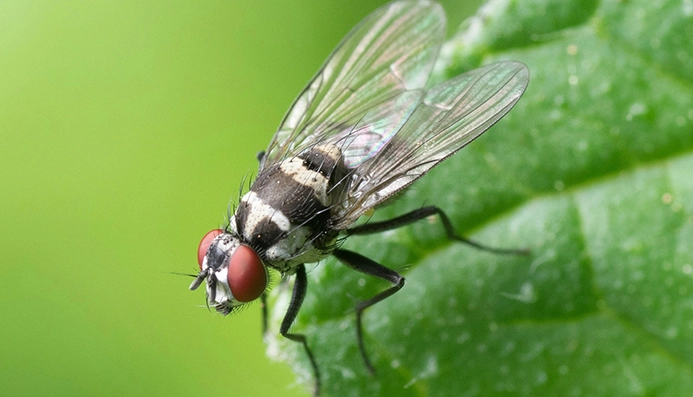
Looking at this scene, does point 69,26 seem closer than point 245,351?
No

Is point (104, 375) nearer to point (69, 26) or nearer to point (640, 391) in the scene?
point (69, 26)

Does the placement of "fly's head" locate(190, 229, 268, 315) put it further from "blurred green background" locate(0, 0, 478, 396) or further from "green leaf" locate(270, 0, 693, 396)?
"blurred green background" locate(0, 0, 478, 396)

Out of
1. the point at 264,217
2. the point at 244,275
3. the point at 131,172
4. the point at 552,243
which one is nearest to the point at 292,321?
the point at 244,275

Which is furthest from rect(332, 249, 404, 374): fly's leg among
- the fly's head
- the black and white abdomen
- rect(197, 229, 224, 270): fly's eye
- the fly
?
rect(197, 229, 224, 270): fly's eye

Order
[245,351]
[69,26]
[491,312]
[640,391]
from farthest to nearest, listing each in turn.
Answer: [69,26] < [245,351] < [491,312] < [640,391]

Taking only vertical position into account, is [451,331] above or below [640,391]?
above

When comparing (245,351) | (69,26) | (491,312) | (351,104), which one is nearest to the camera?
(491,312)

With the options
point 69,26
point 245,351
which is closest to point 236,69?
point 69,26
